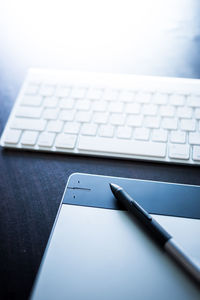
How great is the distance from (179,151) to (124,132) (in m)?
0.09

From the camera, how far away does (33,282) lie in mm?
349

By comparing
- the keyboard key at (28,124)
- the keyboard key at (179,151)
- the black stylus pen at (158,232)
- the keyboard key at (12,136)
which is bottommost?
the black stylus pen at (158,232)

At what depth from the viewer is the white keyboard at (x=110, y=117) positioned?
1.50ft

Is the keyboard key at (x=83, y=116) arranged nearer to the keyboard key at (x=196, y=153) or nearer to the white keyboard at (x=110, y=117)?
the white keyboard at (x=110, y=117)

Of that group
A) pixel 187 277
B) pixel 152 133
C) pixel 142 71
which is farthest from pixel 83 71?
pixel 187 277

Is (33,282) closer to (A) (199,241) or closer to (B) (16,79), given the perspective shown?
(A) (199,241)

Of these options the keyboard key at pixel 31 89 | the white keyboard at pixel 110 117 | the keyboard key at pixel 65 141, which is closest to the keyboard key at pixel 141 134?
the white keyboard at pixel 110 117

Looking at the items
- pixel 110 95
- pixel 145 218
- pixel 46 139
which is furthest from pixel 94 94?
pixel 145 218

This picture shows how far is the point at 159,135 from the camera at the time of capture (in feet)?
1.52

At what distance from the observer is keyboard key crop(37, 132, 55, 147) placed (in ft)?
1.56

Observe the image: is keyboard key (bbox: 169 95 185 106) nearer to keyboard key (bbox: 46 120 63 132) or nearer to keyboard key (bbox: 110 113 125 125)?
keyboard key (bbox: 110 113 125 125)

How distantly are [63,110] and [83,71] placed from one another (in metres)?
0.14

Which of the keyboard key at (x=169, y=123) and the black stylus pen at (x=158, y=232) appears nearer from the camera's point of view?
the black stylus pen at (x=158, y=232)

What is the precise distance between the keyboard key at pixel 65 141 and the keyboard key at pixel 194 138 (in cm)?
19
